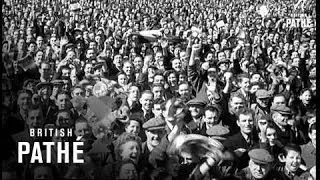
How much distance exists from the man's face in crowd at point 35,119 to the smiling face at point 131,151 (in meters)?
0.70

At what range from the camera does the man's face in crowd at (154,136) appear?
3.39 metres

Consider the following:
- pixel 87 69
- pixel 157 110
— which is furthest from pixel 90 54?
pixel 157 110

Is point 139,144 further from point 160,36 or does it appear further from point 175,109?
point 160,36

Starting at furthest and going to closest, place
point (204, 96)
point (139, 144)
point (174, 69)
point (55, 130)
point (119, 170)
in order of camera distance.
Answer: point (174, 69) → point (204, 96) → point (55, 130) → point (139, 144) → point (119, 170)

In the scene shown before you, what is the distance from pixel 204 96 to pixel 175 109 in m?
0.40

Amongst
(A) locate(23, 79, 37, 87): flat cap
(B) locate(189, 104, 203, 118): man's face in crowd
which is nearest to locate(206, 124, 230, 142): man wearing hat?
(B) locate(189, 104, 203, 118): man's face in crowd

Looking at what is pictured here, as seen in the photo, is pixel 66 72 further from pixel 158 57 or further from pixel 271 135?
pixel 271 135

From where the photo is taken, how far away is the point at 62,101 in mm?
3697

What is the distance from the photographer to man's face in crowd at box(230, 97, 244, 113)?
3.67m

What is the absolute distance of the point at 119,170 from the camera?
304 centimetres

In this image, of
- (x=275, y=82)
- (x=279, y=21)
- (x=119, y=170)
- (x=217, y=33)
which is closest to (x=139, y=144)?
(x=119, y=170)

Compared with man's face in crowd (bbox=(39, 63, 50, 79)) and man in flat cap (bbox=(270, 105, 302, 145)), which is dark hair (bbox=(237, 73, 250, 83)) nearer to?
man in flat cap (bbox=(270, 105, 302, 145))

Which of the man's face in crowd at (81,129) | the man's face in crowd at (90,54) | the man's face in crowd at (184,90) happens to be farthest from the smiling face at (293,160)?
the man's face in crowd at (90,54)

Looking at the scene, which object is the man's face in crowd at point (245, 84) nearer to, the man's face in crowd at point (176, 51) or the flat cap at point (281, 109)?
the flat cap at point (281, 109)
